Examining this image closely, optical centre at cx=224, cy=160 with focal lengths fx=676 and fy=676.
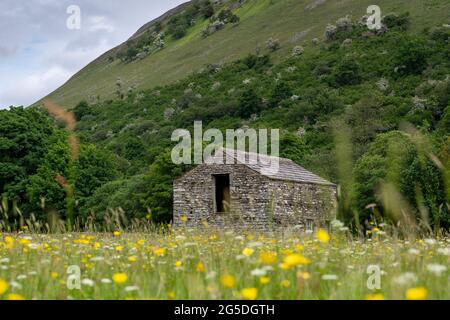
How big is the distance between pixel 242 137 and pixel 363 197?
3249 cm

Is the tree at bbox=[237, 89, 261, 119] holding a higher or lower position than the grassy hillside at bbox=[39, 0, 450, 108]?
lower

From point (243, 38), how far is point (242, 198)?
9375cm

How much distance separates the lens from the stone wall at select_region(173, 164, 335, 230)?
2830 cm

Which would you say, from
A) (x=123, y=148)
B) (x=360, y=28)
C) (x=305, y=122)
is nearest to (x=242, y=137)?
(x=305, y=122)

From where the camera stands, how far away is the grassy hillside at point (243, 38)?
104 m

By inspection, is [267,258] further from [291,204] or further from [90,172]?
[90,172]

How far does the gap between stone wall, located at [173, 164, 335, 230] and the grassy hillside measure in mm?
69979

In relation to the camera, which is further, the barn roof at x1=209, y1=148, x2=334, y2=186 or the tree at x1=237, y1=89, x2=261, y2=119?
the tree at x1=237, y1=89, x2=261, y2=119

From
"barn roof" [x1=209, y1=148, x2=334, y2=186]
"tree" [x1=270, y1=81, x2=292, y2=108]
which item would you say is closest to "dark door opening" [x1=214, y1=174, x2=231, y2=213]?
"barn roof" [x1=209, y1=148, x2=334, y2=186]

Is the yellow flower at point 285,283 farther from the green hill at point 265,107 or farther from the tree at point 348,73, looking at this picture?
the tree at point 348,73

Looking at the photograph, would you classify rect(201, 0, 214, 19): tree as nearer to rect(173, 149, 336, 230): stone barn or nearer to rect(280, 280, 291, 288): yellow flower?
rect(173, 149, 336, 230): stone barn

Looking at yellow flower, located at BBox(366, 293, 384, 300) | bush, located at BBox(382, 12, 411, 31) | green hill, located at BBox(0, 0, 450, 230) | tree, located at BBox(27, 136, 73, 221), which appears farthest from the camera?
bush, located at BBox(382, 12, 411, 31)

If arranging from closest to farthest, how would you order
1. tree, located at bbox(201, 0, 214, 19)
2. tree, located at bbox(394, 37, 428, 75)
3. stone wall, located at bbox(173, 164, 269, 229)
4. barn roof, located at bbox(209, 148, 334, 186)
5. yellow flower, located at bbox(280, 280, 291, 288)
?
yellow flower, located at bbox(280, 280, 291, 288) → stone wall, located at bbox(173, 164, 269, 229) → barn roof, located at bbox(209, 148, 334, 186) → tree, located at bbox(394, 37, 428, 75) → tree, located at bbox(201, 0, 214, 19)

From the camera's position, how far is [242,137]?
6350 centimetres
